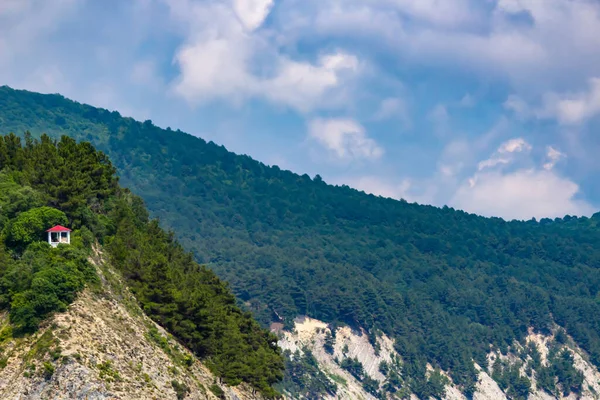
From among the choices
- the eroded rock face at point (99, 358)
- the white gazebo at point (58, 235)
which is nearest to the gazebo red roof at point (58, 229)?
the white gazebo at point (58, 235)

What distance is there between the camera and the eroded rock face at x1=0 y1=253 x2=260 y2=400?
82.2m

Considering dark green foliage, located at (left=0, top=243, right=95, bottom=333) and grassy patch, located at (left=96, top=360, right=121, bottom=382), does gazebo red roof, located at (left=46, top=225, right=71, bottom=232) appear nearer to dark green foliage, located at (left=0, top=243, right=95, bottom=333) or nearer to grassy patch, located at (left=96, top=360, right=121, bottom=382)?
dark green foliage, located at (left=0, top=243, right=95, bottom=333)

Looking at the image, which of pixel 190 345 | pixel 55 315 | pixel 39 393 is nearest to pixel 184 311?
pixel 190 345

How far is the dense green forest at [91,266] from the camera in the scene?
9244 cm

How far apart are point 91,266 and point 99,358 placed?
→ 15.4 meters

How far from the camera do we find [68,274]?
92625 mm

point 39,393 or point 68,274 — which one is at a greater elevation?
point 68,274

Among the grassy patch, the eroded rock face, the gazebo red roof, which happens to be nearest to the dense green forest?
the gazebo red roof

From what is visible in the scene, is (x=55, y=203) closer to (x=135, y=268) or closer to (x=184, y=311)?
(x=135, y=268)

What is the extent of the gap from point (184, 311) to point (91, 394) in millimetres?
31554

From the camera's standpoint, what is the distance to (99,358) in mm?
85938

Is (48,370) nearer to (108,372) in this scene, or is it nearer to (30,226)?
(108,372)

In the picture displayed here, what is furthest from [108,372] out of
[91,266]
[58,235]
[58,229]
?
[58,235]

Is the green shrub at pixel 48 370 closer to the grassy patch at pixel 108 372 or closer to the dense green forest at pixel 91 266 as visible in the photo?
the grassy patch at pixel 108 372
